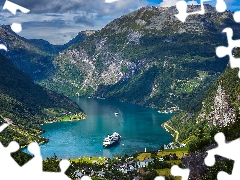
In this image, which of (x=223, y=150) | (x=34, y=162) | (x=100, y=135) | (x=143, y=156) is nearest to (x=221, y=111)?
(x=143, y=156)

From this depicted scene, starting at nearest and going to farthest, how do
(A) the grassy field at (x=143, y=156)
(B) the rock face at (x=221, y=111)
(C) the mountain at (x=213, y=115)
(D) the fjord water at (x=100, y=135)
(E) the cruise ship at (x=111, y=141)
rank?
(A) the grassy field at (x=143, y=156)
(C) the mountain at (x=213, y=115)
(B) the rock face at (x=221, y=111)
(D) the fjord water at (x=100, y=135)
(E) the cruise ship at (x=111, y=141)

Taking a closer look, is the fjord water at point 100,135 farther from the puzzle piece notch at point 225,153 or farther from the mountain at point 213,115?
the puzzle piece notch at point 225,153

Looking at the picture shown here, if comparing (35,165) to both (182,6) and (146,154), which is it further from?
(146,154)

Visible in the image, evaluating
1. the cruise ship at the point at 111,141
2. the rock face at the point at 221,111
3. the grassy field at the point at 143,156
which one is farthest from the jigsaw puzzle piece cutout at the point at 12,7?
the cruise ship at the point at 111,141

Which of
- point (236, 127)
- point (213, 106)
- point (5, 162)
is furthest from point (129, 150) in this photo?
point (5, 162)

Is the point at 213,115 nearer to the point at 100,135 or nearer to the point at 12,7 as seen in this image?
the point at 100,135

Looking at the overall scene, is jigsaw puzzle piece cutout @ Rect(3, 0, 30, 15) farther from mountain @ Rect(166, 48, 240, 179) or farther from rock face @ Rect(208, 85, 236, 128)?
rock face @ Rect(208, 85, 236, 128)
